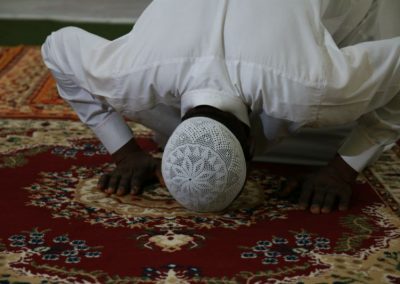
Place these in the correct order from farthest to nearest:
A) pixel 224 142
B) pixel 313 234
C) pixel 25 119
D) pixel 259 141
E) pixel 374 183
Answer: pixel 25 119
pixel 374 183
pixel 259 141
pixel 313 234
pixel 224 142

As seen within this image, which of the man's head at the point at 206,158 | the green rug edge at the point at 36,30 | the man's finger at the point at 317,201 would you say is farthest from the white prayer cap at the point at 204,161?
the green rug edge at the point at 36,30

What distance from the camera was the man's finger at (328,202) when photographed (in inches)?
90.6

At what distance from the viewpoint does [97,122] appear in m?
2.49

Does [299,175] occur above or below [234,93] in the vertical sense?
below

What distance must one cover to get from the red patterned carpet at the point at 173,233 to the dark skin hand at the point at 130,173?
4 cm

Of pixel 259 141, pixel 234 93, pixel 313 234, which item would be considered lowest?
pixel 313 234

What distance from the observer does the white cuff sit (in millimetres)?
2477

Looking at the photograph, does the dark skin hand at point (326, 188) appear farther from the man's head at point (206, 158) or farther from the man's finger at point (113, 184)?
the man's finger at point (113, 184)

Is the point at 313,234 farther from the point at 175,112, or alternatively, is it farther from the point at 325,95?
the point at 175,112

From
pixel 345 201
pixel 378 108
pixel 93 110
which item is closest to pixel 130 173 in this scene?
pixel 93 110

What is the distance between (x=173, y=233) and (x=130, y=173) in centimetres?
43

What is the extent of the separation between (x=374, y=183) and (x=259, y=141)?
19.1 inches

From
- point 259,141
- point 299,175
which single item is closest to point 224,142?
point 259,141

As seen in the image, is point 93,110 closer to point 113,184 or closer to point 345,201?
point 113,184
